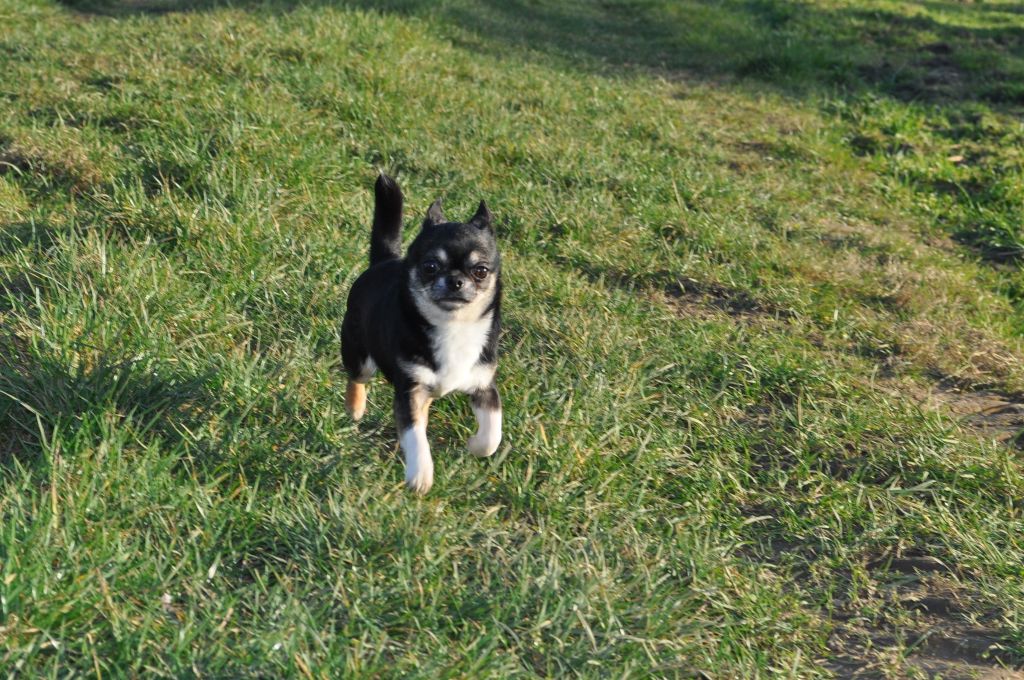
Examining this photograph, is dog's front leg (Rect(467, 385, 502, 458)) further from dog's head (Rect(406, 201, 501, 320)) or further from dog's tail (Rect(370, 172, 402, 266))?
dog's tail (Rect(370, 172, 402, 266))

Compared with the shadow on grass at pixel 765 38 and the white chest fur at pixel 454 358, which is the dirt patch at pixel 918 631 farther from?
the shadow on grass at pixel 765 38

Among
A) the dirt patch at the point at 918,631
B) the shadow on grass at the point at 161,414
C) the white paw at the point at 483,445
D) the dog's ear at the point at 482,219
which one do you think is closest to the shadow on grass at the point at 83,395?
the shadow on grass at the point at 161,414

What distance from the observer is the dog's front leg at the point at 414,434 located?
334 centimetres

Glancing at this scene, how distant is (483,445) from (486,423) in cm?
8

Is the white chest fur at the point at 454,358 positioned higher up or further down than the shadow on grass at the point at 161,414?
higher up

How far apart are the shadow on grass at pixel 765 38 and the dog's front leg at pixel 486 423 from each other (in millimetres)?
7299

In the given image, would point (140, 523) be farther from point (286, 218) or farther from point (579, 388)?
point (286, 218)

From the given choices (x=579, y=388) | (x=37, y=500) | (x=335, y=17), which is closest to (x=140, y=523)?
(x=37, y=500)

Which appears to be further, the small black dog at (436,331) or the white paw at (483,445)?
the white paw at (483,445)

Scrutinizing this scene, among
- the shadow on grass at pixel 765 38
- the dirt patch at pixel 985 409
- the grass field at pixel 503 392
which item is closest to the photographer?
the grass field at pixel 503 392

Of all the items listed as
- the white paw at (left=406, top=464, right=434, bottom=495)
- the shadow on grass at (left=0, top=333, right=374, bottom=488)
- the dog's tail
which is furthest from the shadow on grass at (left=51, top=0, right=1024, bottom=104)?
the white paw at (left=406, top=464, right=434, bottom=495)

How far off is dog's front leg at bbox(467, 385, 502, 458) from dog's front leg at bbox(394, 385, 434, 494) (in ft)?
0.59

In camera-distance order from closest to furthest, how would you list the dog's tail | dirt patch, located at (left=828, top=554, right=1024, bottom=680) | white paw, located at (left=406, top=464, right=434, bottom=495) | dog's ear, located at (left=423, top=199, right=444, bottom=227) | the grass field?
the grass field < dirt patch, located at (left=828, top=554, right=1024, bottom=680) < white paw, located at (left=406, top=464, right=434, bottom=495) < dog's ear, located at (left=423, top=199, right=444, bottom=227) < the dog's tail

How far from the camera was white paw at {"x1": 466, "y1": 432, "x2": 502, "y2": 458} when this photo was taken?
3.60m
